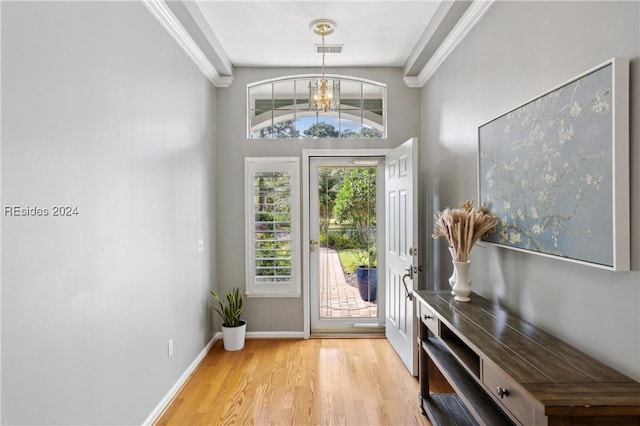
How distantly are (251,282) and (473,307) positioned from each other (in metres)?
2.39

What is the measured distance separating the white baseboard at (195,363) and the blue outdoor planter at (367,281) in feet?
2.73

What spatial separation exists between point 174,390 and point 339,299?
1.92 metres

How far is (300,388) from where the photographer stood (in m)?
2.70

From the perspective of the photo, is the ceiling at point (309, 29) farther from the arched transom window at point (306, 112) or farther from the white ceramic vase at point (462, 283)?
the white ceramic vase at point (462, 283)

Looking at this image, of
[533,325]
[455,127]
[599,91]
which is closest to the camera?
[599,91]

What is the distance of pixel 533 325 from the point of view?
1.76 m

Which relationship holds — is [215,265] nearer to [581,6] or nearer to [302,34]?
[302,34]

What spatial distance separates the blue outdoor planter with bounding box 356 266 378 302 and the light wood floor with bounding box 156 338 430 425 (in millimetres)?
577

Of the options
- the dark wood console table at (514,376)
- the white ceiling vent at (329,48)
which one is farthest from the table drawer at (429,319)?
the white ceiling vent at (329,48)

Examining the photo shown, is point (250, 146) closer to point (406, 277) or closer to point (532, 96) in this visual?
point (406, 277)

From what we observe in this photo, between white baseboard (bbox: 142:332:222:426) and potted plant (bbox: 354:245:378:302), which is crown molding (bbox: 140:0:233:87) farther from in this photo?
white baseboard (bbox: 142:332:222:426)

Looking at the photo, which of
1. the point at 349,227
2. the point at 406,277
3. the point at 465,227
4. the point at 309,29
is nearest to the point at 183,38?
the point at 309,29

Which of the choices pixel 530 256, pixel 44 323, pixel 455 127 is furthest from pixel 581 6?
pixel 44 323

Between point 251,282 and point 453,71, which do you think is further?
point 251,282
